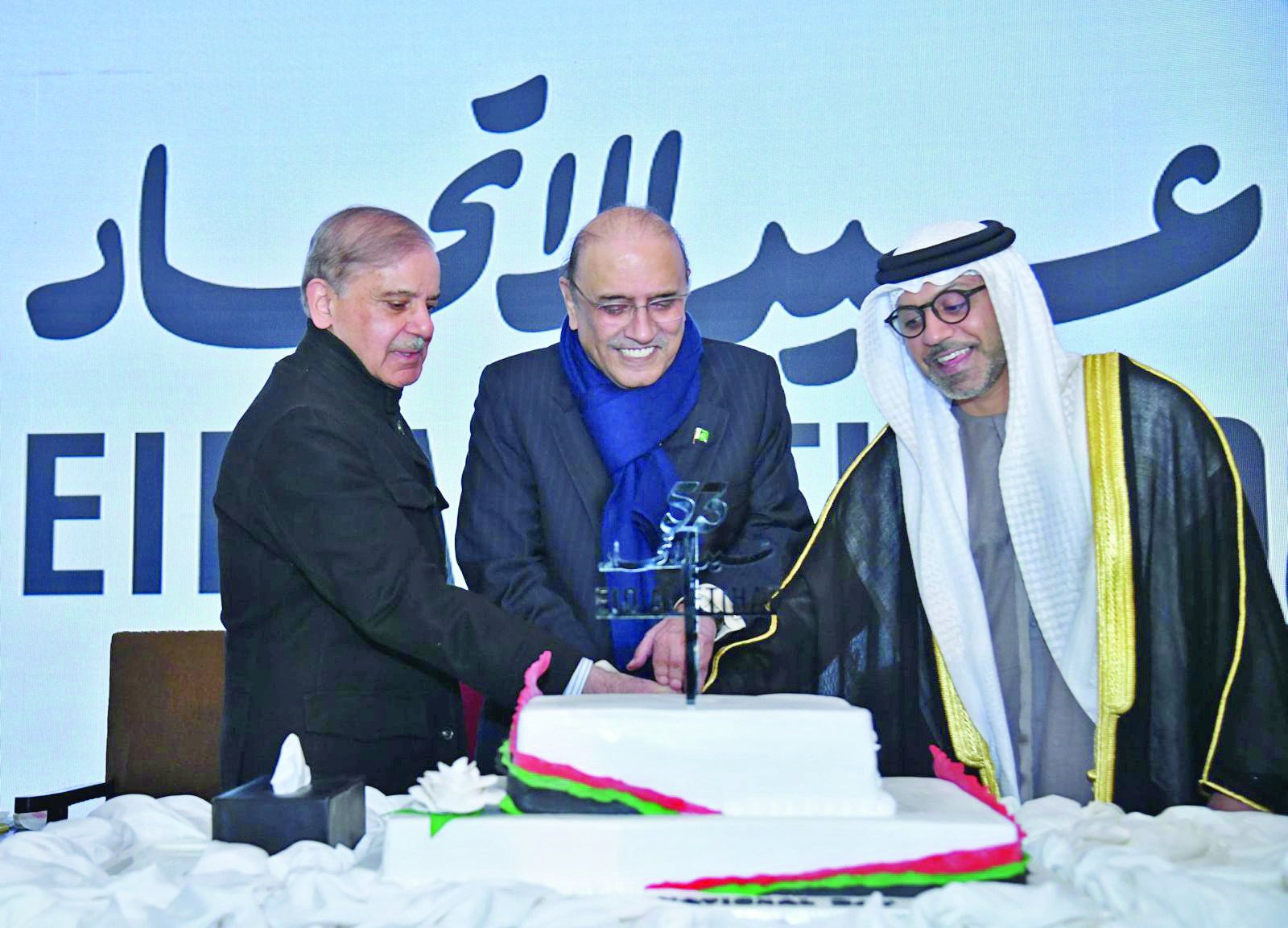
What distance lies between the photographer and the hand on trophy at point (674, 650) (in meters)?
2.16

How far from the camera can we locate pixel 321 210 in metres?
→ 3.76

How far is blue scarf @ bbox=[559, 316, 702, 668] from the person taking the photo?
102 inches

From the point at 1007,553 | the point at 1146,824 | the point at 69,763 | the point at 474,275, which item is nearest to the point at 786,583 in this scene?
the point at 1007,553

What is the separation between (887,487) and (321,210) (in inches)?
82.4

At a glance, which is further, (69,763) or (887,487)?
(69,763)

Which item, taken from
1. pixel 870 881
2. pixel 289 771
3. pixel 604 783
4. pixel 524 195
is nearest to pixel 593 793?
pixel 604 783

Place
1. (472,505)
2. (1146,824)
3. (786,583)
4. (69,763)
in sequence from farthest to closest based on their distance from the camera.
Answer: (69,763) → (472,505) → (786,583) → (1146,824)

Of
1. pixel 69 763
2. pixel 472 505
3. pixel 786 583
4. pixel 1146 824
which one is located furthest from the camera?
pixel 69 763

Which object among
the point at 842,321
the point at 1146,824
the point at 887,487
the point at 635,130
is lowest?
the point at 1146,824

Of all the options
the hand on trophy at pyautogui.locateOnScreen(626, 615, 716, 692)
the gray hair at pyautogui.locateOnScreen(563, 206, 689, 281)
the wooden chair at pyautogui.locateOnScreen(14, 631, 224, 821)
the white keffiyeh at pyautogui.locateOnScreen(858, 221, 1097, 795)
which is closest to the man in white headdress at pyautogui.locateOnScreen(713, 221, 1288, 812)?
the white keffiyeh at pyautogui.locateOnScreen(858, 221, 1097, 795)

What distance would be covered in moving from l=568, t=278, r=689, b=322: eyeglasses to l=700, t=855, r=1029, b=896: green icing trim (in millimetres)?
1495

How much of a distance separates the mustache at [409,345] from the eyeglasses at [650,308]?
375 millimetres

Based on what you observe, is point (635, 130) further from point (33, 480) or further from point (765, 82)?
point (33, 480)

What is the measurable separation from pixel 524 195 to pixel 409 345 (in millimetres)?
1437
